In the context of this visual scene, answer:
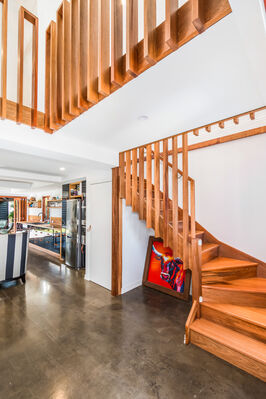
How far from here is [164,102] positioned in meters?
1.70

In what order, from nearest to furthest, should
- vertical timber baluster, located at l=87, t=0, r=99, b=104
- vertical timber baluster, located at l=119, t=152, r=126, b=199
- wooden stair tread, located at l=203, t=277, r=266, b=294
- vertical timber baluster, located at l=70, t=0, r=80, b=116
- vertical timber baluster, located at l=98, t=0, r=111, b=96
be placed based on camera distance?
vertical timber baluster, located at l=98, t=0, r=111, b=96 → vertical timber baluster, located at l=87, t=0, r=99, b=104 → vertical timber baluster, located at l=70, t=0, r=80, b=116 → wooden stair tread, located at l=203, t=277, r=266, b=294 → vertical timber baluster, located at l=119, t=152, r=126, b=199

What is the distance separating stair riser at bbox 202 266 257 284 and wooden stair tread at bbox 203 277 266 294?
1.9 inches

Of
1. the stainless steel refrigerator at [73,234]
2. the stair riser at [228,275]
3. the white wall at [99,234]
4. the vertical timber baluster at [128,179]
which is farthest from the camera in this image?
the stainless steel refrigerator at [73,234]

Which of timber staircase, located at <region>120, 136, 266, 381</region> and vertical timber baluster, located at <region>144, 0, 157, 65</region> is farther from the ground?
vertical timber baluster, located at <region>144, 0, 157, 65</region>

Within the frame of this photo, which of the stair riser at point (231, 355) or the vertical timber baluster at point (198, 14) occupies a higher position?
the vertical timber baluster at point (198, 14)

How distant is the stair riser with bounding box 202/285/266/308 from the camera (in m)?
2.24

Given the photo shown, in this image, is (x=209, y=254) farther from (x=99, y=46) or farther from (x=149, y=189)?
(x=99, y=46)

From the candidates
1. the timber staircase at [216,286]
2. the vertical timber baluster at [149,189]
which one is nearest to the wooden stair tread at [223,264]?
the timber staircase at [216,286]

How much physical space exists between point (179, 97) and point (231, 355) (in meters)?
2.49

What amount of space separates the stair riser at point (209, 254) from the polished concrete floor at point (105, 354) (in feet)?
2.77

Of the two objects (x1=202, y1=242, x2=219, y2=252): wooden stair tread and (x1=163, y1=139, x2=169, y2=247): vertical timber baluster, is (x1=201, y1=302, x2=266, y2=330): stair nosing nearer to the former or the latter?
(x1=202, y1=242, x2=219, y2=252): wooden stair tread

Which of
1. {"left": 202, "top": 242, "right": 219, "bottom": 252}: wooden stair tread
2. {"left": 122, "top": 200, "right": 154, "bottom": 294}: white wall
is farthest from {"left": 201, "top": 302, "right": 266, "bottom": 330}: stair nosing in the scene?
{"left": 122, "top": 200, "right": 154, "bottom": 294}: white wall

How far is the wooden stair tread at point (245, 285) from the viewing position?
7.62 ft

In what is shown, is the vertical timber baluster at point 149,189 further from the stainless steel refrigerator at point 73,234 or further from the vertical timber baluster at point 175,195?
the stainless steel refrigerator at point 73,234
